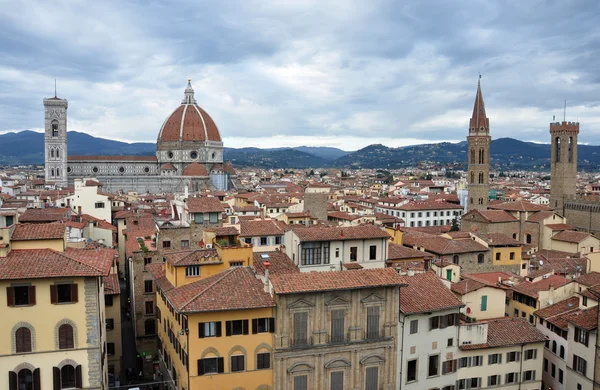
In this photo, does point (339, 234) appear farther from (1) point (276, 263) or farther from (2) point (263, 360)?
(2) point (263, 360)

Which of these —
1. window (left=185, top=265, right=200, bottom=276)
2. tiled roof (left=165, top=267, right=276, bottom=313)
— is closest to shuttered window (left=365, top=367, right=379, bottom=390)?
tiled roof (left=165, top=267, right=276, bottom=313)

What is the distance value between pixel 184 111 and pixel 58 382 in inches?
5706

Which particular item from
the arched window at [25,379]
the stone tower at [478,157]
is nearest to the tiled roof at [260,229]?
the arched window at [25,379]

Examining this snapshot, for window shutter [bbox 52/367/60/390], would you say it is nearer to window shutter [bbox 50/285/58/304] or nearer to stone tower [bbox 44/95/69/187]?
window shutter [bbox 50/285/58/304]

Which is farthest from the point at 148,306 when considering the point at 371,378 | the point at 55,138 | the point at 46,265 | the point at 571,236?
the point at 55,138

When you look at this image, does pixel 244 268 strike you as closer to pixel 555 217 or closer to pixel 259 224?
pixel 259 224

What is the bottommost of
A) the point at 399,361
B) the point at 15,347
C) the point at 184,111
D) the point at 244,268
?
the point at 399,361

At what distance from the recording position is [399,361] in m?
27.8

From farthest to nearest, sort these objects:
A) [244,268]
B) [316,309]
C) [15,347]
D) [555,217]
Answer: [555,217], [244,268], [316,309], [15,347]

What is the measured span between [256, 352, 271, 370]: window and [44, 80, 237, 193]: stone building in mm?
112639

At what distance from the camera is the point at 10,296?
72.7 feet

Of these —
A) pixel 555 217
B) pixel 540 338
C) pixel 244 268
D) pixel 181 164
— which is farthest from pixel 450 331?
pixel 181 164

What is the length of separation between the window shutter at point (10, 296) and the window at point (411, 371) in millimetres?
18581

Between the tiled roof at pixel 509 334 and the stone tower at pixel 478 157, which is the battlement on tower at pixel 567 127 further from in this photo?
the tiled roof at pixel 509 334
